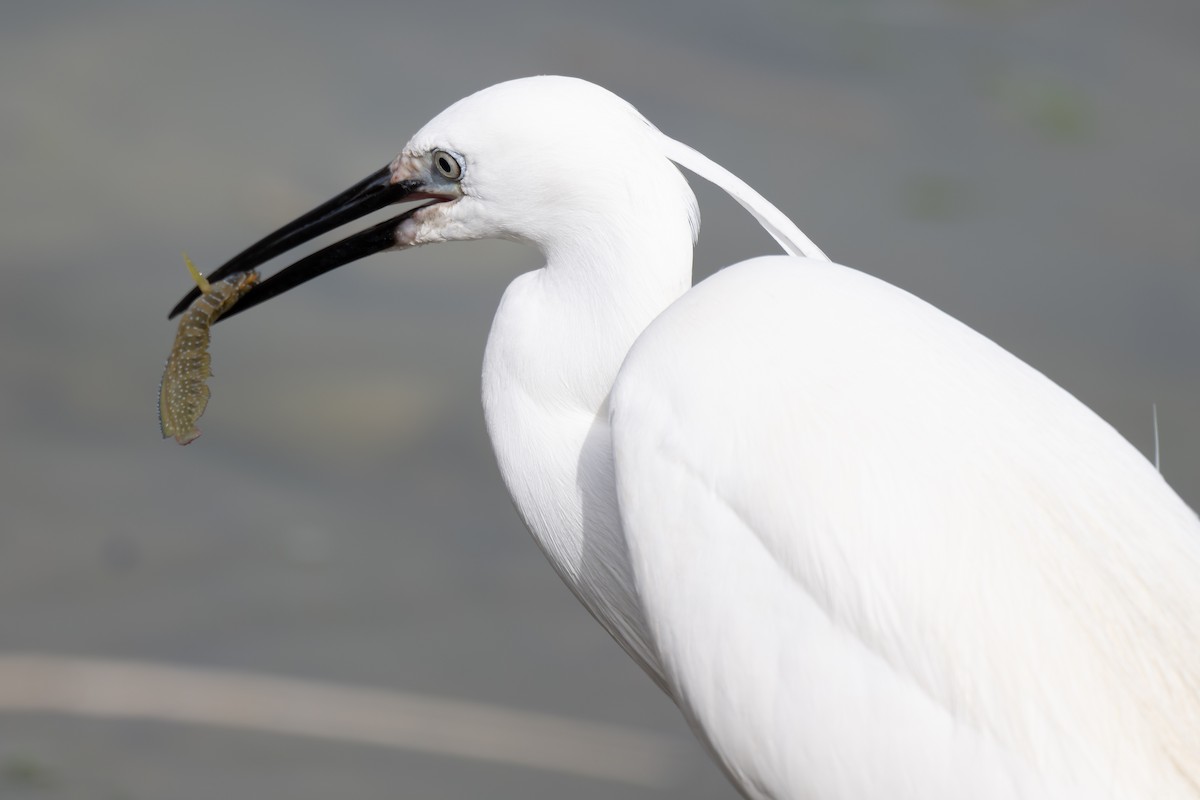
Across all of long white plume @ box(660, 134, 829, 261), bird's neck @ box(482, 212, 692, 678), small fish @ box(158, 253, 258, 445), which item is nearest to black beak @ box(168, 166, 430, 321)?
small fish @ box(158, 253, 258, 445)

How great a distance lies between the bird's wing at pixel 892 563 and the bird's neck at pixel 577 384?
8 cm

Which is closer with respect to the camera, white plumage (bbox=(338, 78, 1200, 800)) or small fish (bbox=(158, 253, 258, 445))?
white plumage (bbox=(338, 78, 1200, 800))

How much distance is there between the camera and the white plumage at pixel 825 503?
1.21 meters

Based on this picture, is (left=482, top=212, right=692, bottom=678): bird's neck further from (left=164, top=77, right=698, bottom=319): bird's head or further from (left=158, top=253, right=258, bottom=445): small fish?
(left=158, top=253, right=258, bottom=445): small fish

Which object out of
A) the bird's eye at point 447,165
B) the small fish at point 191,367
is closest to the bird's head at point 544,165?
the bird's eye at point 447,165

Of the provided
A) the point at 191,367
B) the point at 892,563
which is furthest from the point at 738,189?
the point at 191,367

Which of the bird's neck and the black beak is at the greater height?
the black beak

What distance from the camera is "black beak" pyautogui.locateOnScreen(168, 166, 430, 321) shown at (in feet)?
5.16

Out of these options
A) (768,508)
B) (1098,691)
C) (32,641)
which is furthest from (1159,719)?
(32,641)

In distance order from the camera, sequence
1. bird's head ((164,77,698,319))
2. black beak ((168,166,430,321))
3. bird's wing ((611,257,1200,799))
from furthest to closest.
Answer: black beak ((168,166,430,321)) → bird's head ((164,77,698,319)) → bird's wing ((611,257,1200,799))

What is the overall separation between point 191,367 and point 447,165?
42 centimetres

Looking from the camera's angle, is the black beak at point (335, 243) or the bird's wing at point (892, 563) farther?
the black beak at point (335, 243)

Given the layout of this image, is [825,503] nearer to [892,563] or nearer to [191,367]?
[892,563]

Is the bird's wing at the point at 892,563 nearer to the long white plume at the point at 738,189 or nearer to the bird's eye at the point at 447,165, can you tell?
the long white plume at the point at 738,189
